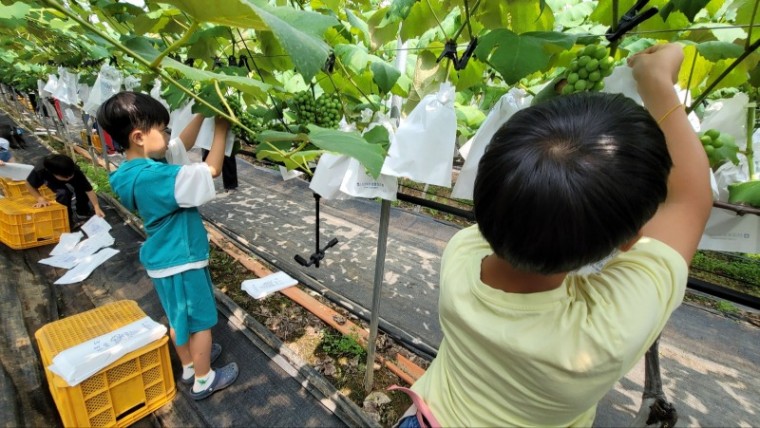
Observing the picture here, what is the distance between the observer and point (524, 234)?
632 mm

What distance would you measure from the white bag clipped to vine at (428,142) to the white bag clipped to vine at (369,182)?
0.15 metres

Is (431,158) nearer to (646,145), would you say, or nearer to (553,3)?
(646,145)

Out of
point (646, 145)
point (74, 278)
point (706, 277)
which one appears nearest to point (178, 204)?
point (646, 145)

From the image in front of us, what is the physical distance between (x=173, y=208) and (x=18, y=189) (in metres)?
5.15

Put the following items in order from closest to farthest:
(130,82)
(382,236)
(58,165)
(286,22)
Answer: (286,22) < (382,236) < (130,82) < (58,165)

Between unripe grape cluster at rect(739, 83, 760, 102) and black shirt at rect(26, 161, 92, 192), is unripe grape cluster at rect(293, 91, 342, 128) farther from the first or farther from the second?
black shirt at rect(26, 161, 92, 192)

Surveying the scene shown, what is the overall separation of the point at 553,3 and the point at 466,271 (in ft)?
10.6

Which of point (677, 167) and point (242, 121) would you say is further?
point (242, 121)

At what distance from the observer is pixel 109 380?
2029 mm

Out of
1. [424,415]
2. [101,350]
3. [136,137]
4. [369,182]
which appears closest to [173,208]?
[136,137]

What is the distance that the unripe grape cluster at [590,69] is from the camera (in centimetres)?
89

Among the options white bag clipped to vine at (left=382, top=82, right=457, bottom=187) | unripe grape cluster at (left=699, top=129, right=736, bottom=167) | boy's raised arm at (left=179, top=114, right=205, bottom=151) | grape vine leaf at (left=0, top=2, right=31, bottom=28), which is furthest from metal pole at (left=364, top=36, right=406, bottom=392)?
grape vine leaf at (left=0, top=2, right=31, bottom=28)

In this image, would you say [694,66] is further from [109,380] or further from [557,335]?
[109,380]

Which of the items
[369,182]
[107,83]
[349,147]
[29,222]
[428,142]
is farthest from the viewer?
[29,222]
